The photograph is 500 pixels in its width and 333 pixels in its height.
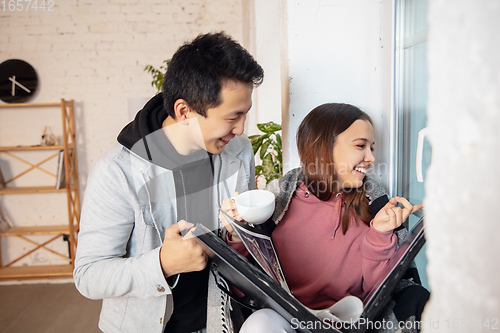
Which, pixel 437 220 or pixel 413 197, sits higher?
pixel 437 220

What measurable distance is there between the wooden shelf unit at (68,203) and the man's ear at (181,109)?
242cm

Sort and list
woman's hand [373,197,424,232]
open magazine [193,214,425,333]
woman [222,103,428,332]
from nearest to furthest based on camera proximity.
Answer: open magazine [193,214,425,333]
woman's hand [373,197,424,232]
woman [222,103,428,332]

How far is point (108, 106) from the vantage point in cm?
316

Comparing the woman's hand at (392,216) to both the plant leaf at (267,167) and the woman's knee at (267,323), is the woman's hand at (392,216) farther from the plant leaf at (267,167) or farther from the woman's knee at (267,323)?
the plant leaf at (267,167)

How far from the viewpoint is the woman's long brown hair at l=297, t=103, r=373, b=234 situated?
100 centimetres

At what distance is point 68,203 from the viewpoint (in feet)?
10.1

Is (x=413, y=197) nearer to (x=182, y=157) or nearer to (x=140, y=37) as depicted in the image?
(x=182, y=157)

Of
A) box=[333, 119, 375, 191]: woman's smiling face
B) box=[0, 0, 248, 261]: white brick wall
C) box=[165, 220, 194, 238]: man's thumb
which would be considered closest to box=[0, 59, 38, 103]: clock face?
box=[0, 0, 248, 261]: white brick wall

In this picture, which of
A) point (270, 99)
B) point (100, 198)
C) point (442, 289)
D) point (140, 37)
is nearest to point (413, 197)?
point (442, 289)

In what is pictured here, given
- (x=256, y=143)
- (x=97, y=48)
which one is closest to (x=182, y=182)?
(x=256, y=143)

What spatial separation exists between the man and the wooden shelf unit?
93.1 inches

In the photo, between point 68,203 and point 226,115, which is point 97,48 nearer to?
point 68,203

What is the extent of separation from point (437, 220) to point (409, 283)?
62 centimetres

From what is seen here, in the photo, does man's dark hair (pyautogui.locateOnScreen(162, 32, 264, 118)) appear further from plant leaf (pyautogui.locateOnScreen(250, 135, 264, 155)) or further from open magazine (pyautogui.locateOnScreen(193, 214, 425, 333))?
plant leaf (pyautogui.locateOnScreen(250, 135, 264, 155))
